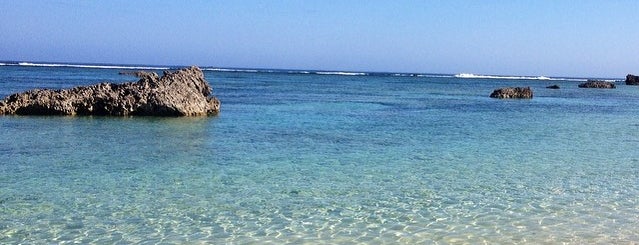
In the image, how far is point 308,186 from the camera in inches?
456

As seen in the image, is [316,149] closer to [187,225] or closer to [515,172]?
[515,172]

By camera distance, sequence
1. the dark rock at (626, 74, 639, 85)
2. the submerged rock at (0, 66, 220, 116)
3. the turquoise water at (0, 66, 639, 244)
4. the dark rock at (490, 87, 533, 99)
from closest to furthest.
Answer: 1. the turquoise water at (0, 66, 639, 244)
2. the submerged rock at (0, 66, 220, 116)
3. the dark rock at (490, 87, 533, 99)
4. the dark rock at (626, 74, 639, 85)

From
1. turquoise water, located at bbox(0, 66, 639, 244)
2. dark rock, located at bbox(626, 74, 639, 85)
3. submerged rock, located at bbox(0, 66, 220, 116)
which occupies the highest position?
submerged rock, located at bbox(0, 66, 220, 116)

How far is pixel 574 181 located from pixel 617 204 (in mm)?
1957

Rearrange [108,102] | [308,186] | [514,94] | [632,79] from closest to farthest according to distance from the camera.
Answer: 1. [308,186]
2. [108,102]
3. [514,94]
4. [632,79]

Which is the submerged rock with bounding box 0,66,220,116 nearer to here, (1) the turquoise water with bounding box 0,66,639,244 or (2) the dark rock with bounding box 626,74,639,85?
(1) the turquoise water with bounding box 0,66,639,244

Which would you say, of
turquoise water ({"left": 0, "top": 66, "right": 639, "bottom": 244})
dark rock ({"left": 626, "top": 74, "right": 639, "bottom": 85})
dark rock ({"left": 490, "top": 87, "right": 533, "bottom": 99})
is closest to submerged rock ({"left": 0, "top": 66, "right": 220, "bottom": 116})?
turquoise water ({"left": 0, "top": 66, "right": 639, "bottom": 244})

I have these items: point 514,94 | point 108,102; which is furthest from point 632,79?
point 108,102

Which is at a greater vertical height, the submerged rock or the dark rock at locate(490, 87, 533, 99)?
the submerged rock

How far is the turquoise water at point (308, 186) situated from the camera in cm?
871

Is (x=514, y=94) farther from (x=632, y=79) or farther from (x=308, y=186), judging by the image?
(x=632, y=79)

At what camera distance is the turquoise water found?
8.71m

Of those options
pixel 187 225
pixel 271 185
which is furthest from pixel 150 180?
pixel 187 225

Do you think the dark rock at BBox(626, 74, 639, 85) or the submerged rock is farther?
the dark rock at BBox(626, 74, 639, 85)
